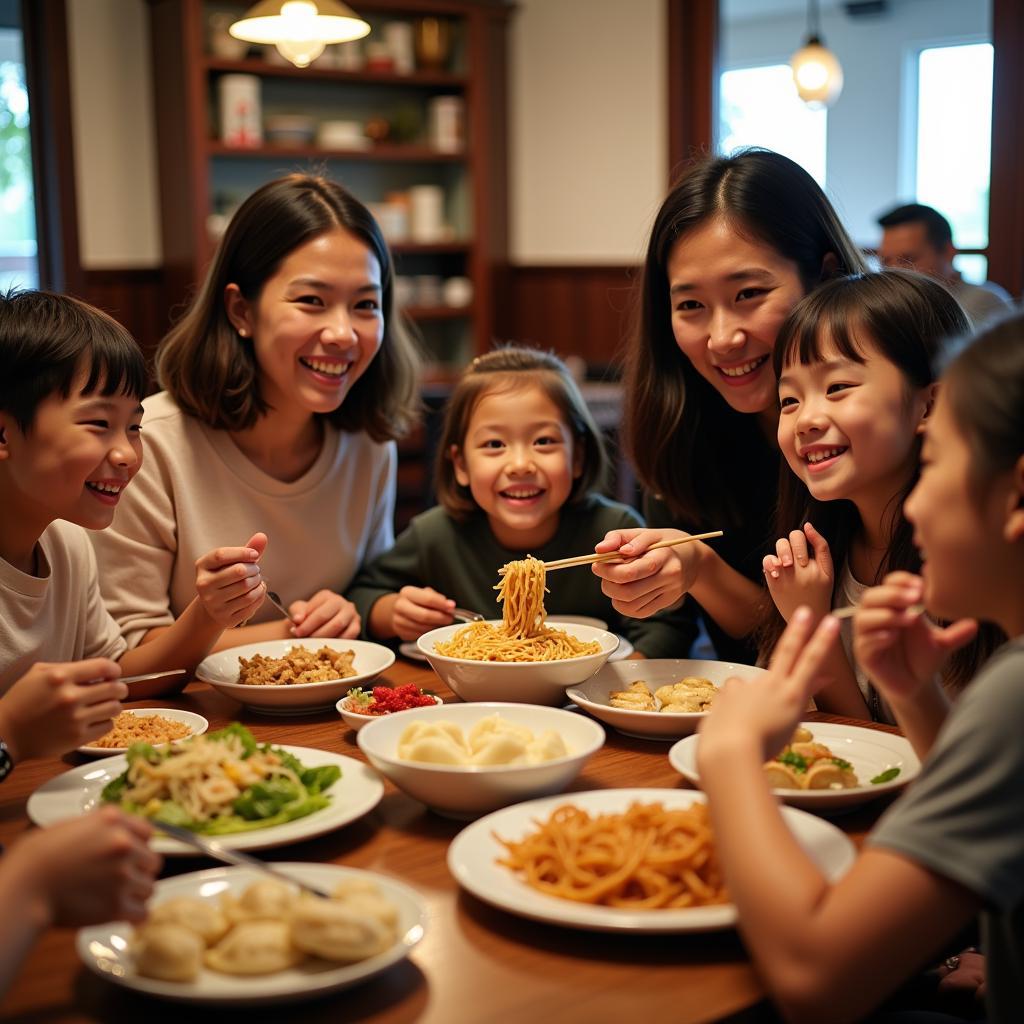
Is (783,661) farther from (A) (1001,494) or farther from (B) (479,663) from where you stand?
(B) (479,663)

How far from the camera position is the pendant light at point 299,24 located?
2.84 metres

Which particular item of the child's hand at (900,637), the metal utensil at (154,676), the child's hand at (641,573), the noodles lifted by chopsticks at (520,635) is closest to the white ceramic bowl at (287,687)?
the metal utensil at (154,676)

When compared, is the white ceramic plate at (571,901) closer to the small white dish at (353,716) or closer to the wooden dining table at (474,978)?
the wooden dining table at (474,978)

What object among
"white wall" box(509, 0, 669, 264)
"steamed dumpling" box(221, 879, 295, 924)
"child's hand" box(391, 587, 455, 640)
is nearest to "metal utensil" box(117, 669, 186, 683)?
"child's hand" box(391, 587, 455, 640)

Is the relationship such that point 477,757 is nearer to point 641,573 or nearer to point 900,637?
point 900,637

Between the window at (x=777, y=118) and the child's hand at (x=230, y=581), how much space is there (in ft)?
26.7

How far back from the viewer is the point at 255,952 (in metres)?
1.09

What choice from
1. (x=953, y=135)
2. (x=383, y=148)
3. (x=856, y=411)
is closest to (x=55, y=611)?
(x=856, y=411)

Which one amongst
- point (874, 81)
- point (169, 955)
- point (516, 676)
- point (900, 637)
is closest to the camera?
point (169, 955)

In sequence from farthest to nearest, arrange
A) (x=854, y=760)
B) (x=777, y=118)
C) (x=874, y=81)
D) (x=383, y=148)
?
1. (x=777, y=118)
2. (x=874, y=81)
3. (x=383, y=148)
4. (x=854, y=760)

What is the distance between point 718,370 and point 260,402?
99 centimetres

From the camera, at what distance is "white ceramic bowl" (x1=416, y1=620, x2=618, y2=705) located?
1833mm

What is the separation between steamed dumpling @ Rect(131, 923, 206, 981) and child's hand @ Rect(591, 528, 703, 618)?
109 cm

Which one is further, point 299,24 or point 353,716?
point 299,24
